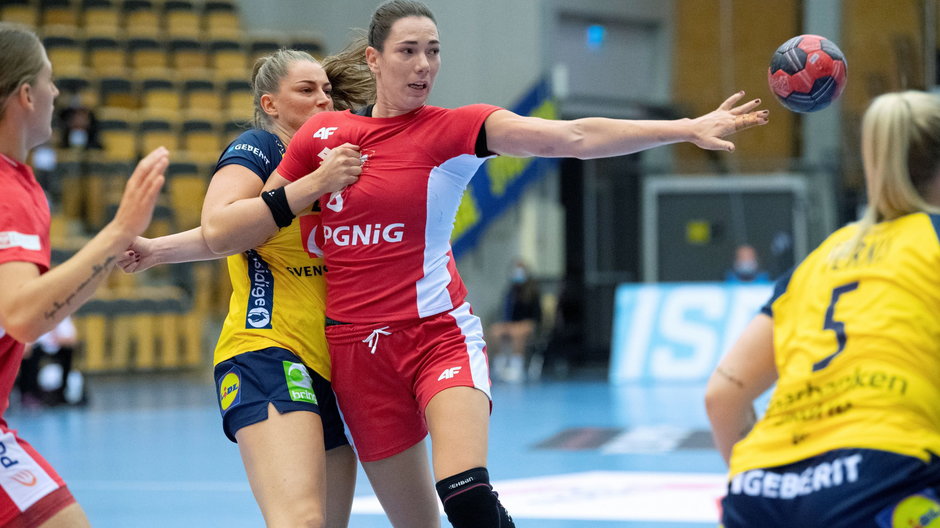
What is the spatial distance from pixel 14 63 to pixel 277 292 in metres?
1.17

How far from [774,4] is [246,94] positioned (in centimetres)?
787

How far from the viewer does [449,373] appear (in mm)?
3275

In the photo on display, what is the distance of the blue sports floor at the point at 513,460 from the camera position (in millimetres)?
5961

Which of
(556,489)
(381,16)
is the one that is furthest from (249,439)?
(556,489)

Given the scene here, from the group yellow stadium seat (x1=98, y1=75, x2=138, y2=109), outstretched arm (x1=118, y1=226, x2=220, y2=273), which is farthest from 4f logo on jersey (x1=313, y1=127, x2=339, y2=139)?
yellow stadium seat (x1=98, y1=75, x2=138, y2=109)

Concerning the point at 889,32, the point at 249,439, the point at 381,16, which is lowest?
the point at 249,439

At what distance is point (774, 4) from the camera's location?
16.6 m

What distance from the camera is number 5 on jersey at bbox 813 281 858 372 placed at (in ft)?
7.16

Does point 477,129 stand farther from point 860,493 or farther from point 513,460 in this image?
point 513,460

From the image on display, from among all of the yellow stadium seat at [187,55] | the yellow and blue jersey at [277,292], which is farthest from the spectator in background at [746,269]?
the yellow and blue jersey at [277,292]

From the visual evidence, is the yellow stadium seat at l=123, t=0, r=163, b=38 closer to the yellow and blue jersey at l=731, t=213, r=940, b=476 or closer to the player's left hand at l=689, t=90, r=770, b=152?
the player's left hand at l=689, t=90, r=770, b=152

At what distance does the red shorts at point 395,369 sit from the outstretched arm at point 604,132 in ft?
1.88

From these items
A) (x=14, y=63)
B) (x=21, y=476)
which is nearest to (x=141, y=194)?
(x=14, y=63)

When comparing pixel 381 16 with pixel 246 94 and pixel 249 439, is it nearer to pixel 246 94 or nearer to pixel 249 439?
pixel 249 439
